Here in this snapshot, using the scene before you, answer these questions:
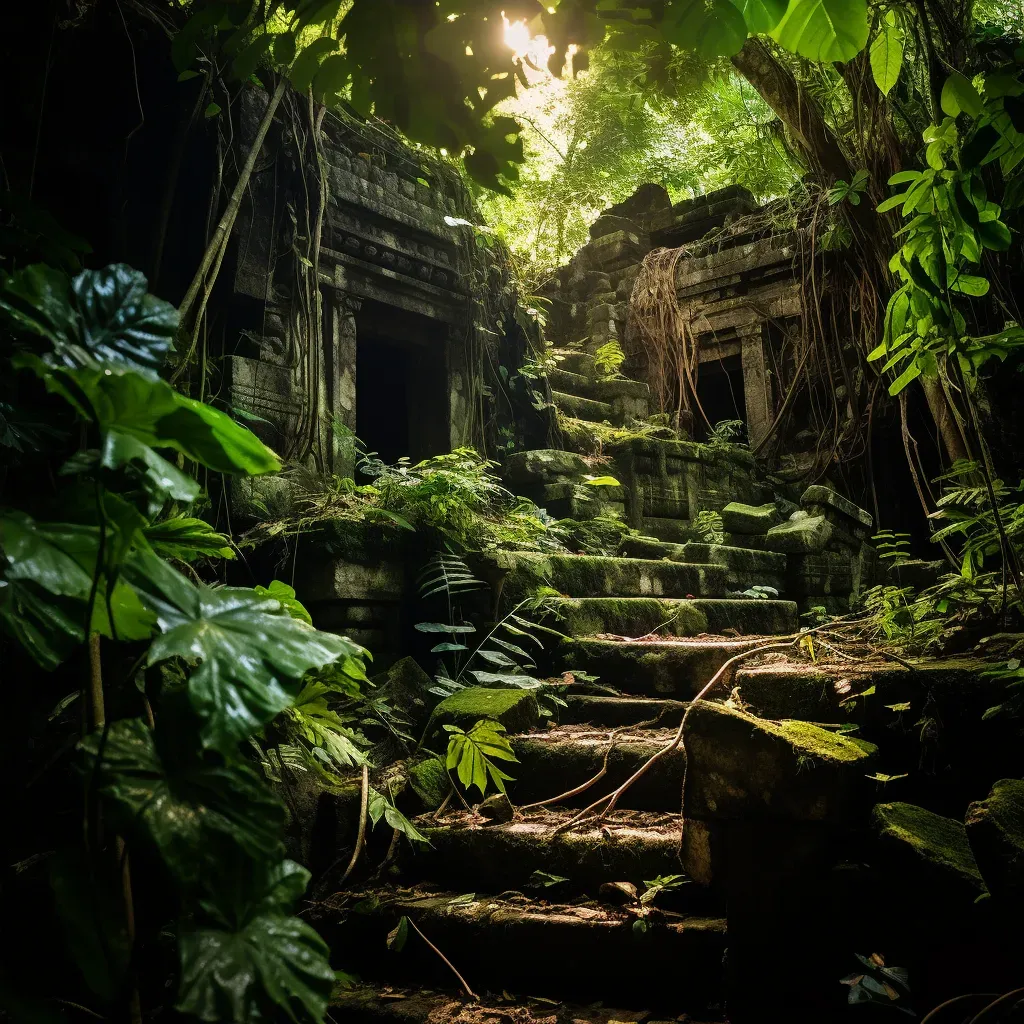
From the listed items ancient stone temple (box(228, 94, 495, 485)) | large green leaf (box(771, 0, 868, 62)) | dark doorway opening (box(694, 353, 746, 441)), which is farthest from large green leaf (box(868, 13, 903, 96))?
dark doorway opening (box(694, 353, 746, 441))

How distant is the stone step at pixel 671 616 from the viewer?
4137 mm

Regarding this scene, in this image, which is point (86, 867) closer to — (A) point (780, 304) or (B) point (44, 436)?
(B) point (44, 436)

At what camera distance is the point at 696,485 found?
24.1 ft

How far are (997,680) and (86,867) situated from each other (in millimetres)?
2181

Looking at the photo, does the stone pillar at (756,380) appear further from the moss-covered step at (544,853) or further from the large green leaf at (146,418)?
the large green leaf at (146,418)

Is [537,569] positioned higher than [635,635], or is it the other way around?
[537,569]

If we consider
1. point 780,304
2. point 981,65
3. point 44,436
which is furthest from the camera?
point 780,304

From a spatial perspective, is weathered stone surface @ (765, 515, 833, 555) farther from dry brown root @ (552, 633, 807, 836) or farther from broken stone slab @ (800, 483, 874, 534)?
dry brown root @ (552, 633, 807, 836)

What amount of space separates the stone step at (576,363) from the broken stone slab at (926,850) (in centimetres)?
655

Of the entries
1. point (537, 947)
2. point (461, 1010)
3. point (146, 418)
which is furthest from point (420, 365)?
point (146, 418)

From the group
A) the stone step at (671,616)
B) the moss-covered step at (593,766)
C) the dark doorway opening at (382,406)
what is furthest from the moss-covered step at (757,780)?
the dark doorway opening at (382,406)

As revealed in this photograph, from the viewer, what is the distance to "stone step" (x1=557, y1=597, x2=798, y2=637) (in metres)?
4.14

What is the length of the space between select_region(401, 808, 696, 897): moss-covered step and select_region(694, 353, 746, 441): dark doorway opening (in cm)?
836

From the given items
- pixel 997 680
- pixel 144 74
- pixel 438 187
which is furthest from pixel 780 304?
pixel 997 680
